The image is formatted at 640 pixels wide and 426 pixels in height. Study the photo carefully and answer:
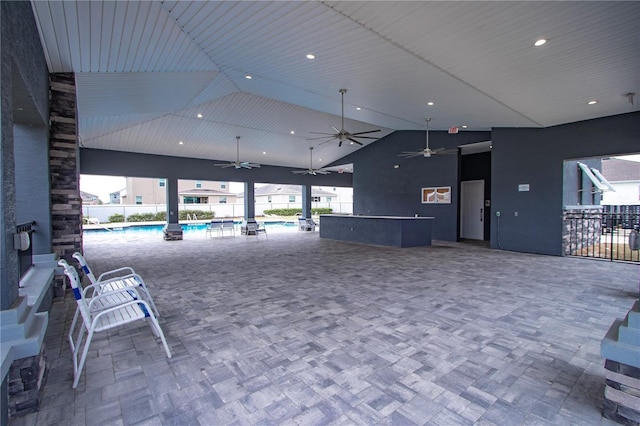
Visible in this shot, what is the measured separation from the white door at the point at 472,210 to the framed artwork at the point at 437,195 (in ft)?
5.10

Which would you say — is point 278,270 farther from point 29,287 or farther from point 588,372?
point 588,372

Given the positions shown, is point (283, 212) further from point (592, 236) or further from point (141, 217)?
point (592, 236)

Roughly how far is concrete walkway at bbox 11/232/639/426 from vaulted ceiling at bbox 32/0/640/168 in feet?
10.1

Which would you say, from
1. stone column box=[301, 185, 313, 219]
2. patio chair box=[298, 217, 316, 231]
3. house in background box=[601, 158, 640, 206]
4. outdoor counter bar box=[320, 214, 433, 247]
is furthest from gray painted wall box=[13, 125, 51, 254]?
house in background box=[601, 158, 640, 206]

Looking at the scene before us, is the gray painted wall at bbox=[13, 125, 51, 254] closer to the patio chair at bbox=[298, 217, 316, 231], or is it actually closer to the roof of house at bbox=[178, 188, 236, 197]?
the patio chair at bbox=[298, 217, 316, 231]

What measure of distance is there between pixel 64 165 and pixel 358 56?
14.7ft

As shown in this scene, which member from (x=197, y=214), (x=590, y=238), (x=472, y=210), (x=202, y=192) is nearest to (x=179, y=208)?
(x=197, y=214)

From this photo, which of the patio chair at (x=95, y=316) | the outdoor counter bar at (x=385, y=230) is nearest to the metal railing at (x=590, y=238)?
the outdoor counter bar at (x=385, y=230)

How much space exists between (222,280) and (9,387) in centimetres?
317

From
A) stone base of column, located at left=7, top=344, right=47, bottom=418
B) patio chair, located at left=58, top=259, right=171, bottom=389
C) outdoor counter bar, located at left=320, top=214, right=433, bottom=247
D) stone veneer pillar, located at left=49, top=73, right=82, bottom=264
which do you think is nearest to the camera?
stone base of column, located at left=7, top=344, right=47, bottom=418

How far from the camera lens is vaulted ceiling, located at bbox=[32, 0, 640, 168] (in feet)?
10.7

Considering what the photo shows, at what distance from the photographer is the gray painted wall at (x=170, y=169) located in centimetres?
1010

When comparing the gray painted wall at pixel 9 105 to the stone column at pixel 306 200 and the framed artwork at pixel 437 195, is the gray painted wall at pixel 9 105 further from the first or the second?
the stone column at pixel 306 200

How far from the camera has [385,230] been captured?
8.88 metres
